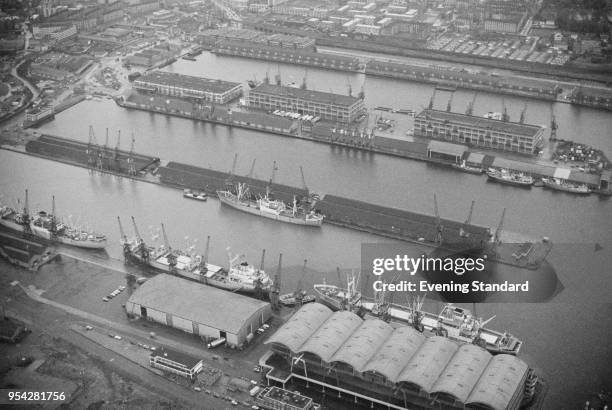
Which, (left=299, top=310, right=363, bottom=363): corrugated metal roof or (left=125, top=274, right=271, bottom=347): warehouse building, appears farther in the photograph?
(left=125, top=274, right=271, bottom=347): warehouse building

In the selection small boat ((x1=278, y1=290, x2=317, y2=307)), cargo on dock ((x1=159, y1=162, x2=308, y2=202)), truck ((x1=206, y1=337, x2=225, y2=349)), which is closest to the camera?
truck ((x1=206, y1=337, x2=225, y2=349))

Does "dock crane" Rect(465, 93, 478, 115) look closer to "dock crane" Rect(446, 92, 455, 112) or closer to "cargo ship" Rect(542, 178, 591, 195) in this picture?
"dock crane" Rect(446, 92, 455, 112)

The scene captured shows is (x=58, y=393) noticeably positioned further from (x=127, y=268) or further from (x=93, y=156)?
(x=93, y=156)

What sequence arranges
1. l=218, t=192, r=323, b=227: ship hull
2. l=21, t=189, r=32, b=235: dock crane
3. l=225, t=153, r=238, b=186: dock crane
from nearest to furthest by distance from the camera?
l=21, t=189, r=32, b=235: dock crane < l=218, t=192, r=323, b=227: ship hull < l=225, t=153, r=238, b=186: dock crane

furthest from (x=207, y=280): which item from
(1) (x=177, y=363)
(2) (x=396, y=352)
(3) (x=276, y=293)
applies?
(2) (x=396, y=352)

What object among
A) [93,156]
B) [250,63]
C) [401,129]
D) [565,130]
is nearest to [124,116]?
[93,156]

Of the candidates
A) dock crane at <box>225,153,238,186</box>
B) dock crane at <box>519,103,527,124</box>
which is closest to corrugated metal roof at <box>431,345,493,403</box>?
dock crane at <box>225,153,238,186</box>
